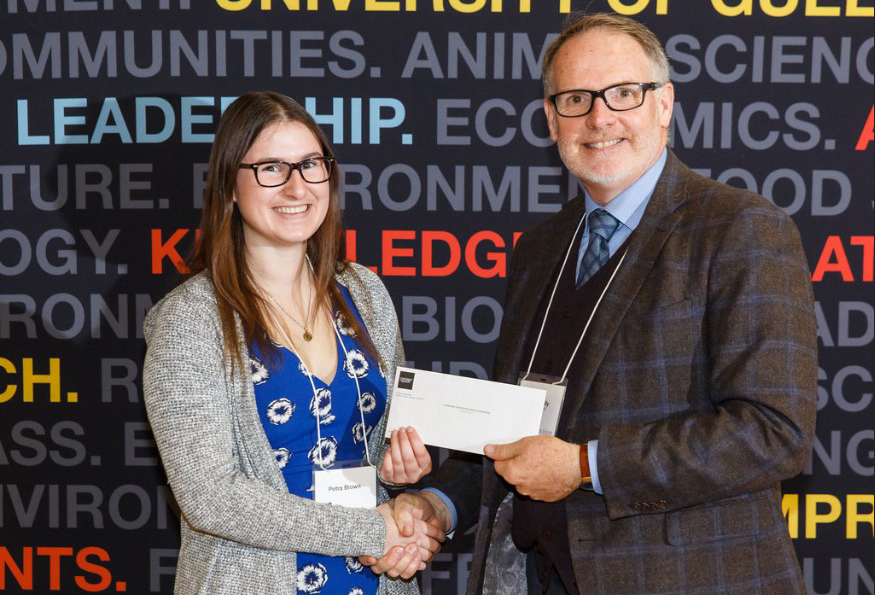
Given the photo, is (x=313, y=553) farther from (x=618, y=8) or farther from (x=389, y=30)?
(x=618, y=8)

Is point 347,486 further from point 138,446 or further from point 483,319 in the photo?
point 138,446

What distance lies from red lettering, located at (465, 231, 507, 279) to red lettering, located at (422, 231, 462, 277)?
0.15 feet

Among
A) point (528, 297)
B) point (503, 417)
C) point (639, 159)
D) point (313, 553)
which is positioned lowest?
point (313, 553)

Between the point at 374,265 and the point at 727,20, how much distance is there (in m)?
1.67

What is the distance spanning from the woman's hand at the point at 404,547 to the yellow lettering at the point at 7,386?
6.48 ft

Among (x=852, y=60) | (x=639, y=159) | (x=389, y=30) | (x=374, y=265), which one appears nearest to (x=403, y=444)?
(x=639, y=159)

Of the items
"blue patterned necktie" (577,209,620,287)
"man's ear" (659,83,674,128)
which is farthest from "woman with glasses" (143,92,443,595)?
"man's ear" (659,83,674,128)

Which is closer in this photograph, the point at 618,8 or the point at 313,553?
the point at 313,553

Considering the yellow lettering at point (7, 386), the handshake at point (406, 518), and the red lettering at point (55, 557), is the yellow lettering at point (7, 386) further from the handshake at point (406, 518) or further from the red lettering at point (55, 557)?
the handshake at point (406, 518)

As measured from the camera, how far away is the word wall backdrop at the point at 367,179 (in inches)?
125

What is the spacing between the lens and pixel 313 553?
6.51 ft

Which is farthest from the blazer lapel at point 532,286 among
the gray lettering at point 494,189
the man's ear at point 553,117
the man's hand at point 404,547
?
the gray lettering at point 494,189

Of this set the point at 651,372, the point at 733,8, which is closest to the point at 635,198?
the point at 651,372

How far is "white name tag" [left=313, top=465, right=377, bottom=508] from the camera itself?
6.56ft
